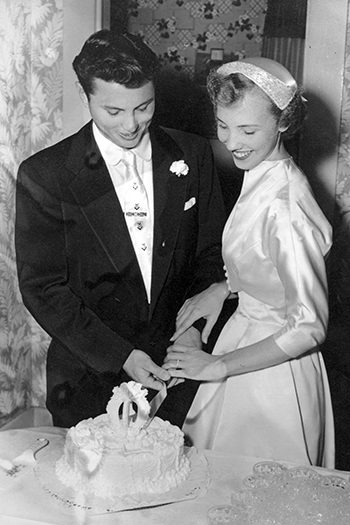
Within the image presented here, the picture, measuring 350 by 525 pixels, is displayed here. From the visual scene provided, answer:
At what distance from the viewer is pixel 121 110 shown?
52.5 inches

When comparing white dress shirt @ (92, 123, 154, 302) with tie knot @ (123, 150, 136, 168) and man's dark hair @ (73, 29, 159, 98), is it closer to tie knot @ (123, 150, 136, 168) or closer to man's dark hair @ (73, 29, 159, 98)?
tie knot @ (123, 150, 136, 168)

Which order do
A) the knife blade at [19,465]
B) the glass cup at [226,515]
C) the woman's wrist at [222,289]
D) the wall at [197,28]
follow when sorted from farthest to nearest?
the woman's wrist at [222,289]
the wall at [197,28]
the knife blade at [19,465]
the glass cup at [226,515]

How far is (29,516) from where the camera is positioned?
1063mm

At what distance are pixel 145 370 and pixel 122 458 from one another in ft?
1.06

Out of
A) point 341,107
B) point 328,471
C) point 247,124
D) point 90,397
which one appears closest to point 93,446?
point 90,397

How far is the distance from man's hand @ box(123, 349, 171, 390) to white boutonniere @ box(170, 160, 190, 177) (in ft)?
1.39

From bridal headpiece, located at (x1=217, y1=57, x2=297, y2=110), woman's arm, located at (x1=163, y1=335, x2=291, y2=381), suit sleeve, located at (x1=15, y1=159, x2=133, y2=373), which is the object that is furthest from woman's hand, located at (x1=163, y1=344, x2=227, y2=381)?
bridal headpiece, located at (x1=217, y1=57, x2=297, y2=110)

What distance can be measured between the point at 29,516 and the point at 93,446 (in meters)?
0.16

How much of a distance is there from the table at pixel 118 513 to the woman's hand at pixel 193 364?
20cm

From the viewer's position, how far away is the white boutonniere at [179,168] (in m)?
1.40

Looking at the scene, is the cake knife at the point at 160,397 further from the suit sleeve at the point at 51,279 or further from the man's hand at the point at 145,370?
the suit sleeve at the point at 51,279

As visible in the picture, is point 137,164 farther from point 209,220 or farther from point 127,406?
point 127,406

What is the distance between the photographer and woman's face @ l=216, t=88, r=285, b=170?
3.97 feet

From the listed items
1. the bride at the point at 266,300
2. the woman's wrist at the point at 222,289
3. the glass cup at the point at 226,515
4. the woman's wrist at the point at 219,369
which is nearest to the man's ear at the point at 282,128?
the bride at the point at 266,300
